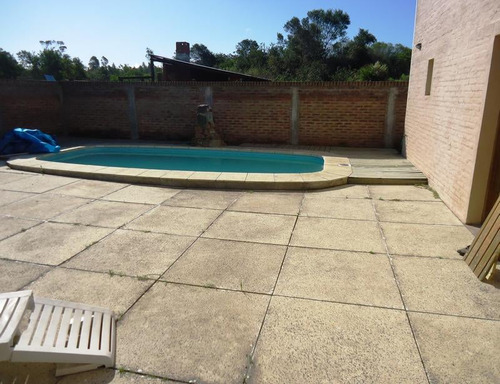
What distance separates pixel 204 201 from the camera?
5184 mm

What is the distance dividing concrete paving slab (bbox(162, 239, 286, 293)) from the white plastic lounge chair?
2.72 ft

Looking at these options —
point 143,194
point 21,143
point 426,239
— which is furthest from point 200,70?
point 426,239

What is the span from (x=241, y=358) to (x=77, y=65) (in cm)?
4229

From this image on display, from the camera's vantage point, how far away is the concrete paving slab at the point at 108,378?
194cm

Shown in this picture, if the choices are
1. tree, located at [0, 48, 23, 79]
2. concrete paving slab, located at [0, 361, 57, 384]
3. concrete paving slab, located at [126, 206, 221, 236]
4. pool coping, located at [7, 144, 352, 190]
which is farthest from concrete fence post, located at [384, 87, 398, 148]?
tree, located at [0, 48, 23, 79]

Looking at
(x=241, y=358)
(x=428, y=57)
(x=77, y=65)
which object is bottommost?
(x=241, y=358)

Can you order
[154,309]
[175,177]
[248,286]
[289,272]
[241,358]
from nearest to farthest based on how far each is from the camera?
1. [241,358]
2. [154,309]
3. [248,286]
4. [289,272]
5. [175,177]

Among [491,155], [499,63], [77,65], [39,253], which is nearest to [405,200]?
[491,155]

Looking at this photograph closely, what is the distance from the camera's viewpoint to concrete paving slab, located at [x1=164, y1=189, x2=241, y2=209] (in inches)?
196

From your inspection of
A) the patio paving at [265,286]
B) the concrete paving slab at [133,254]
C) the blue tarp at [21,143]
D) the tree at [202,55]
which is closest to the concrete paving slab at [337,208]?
the patio paving at [265,286]

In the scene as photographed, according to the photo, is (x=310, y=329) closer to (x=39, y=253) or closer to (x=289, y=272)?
(x=289, y=272)

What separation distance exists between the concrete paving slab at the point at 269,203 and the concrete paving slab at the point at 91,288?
7.00ft

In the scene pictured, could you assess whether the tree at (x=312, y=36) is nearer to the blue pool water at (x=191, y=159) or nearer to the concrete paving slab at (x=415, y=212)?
the blue pool water at (x=191, y=159)

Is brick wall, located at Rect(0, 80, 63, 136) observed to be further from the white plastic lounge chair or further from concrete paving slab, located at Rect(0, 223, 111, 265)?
the white plastic lounge chair
